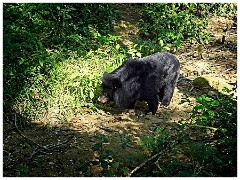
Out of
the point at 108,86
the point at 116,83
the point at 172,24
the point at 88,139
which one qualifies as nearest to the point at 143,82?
the point at 116,83

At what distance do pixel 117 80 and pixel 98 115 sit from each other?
2.17ft

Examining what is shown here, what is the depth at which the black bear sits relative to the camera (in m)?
5.59

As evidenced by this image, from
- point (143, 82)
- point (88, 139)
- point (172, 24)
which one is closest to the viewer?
point (88, 139)

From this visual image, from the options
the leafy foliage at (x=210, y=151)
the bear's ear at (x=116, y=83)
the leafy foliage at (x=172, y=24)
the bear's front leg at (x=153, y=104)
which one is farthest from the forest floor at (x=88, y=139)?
the leafy foliage at (x=172, y=24)

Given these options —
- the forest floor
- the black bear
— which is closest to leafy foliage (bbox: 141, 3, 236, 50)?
the forest floor

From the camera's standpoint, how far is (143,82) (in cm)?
588

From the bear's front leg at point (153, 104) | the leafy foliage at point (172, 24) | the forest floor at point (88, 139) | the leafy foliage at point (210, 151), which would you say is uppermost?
the leafy foliage at point (172, 24)

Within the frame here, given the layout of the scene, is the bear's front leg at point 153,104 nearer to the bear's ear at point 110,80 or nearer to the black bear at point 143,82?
the black bear at point 143,82

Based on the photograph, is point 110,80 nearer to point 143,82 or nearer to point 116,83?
point 116,83

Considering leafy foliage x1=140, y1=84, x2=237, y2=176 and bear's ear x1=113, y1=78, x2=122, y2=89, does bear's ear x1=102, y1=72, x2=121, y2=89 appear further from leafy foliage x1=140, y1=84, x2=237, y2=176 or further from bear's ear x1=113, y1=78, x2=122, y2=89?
leafy foliage x1=140, y1=84, x2=237, y2=176

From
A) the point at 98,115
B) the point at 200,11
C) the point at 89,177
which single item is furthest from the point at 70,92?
the point at 200,11

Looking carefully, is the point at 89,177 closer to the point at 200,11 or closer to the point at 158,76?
the point at 158,76

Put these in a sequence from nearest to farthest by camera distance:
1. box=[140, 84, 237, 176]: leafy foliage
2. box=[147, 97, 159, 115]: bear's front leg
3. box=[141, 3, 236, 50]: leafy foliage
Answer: box=[140, 84, 237, 176]: leafy foliage
box=[147, 97, 159, 115]: bear's front leg
box=[141, 3, 236, 50]: leafy foliage

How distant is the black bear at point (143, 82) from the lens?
18.3 feet
